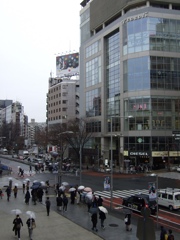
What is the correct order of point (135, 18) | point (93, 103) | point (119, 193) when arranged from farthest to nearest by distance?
point (93, 103)
point (135, 18)
point (119, 193)

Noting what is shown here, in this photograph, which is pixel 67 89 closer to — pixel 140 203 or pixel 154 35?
pixel 154 35

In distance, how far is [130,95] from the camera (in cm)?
6412

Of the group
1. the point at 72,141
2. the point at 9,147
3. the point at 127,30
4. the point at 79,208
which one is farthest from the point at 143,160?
the point at 9,147

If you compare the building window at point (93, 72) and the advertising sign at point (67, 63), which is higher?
the advertising sign at point (67, 63)

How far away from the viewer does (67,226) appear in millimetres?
18922

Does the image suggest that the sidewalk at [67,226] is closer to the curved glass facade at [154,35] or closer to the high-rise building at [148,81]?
the high-rise building at [148,81]

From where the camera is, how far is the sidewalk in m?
16.8

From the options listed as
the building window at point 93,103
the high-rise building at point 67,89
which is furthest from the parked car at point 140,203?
the high-rise building at point 67,89

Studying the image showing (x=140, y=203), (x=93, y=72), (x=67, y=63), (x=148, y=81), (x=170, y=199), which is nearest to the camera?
(x=140, y=203)

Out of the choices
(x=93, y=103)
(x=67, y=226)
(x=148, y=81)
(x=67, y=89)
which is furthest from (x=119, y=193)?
(x=67, y=89)

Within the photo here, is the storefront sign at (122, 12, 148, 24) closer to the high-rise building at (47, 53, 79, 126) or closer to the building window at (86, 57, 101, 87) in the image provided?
the building window at (86, 57, 101, 87)

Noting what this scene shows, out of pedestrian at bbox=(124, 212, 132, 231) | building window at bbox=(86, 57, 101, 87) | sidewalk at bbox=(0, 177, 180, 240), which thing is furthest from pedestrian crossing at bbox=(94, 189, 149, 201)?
building window at bbox=(86, 57, 101, 87)

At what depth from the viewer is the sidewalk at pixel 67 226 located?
1683cm

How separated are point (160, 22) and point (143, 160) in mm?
30012
